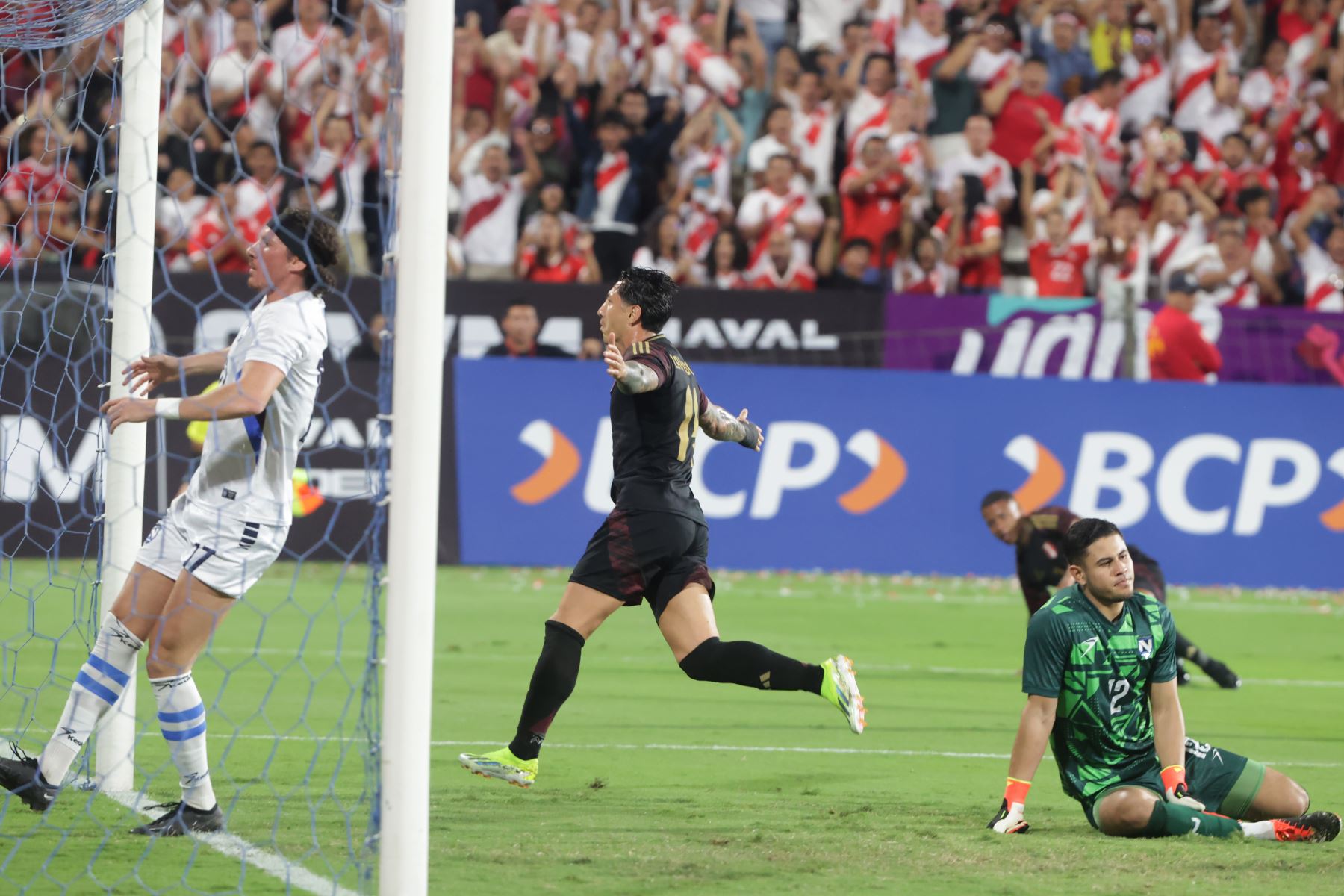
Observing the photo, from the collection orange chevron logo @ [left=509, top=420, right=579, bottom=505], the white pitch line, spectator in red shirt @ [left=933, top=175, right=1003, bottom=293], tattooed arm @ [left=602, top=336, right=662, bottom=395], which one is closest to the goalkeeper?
tattooed arm @ [left=602, top=336, right=662, bottom=395]

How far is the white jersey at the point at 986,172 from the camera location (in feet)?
57.4

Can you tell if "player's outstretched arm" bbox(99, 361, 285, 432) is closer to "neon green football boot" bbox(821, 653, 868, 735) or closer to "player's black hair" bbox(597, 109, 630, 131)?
"neon green football boot" bbox(821, 653, 868, 735)

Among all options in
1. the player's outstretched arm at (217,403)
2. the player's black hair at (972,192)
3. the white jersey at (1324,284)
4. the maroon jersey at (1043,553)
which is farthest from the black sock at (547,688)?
the white jersey at (1324,284)

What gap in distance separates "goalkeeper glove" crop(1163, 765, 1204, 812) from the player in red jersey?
1.14 metres

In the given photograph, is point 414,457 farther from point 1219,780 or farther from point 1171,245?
point 1171,245

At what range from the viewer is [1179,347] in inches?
602

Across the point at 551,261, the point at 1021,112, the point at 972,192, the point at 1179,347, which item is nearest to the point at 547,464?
the point at 551,261

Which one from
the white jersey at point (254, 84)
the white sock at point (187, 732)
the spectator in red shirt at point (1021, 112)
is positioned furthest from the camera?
the spectator in red shirt at point (1021, 112)

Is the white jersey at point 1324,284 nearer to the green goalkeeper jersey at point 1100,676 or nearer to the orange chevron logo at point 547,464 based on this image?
the orange chevron logo at point 547,464

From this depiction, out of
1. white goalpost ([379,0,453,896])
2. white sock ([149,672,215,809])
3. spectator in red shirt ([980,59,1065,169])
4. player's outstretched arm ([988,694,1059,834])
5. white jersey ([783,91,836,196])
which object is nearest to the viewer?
white goalpost ([379,0,453,896])

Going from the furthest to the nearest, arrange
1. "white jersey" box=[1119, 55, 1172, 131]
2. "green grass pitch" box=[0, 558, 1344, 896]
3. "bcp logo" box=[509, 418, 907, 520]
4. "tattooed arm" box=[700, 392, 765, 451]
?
"white jersey" box=[1119, 55, 1172, 131]
"bcp logo" box=[509, 418, 907, 520]
"tattooed arm" box=[700, 392, 765, 451]
"green grass pitch" box=[0, 558, 1344, 896]

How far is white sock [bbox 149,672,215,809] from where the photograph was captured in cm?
581

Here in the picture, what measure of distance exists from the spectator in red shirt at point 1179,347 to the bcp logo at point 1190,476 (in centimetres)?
88

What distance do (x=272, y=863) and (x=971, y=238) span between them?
500 inches
